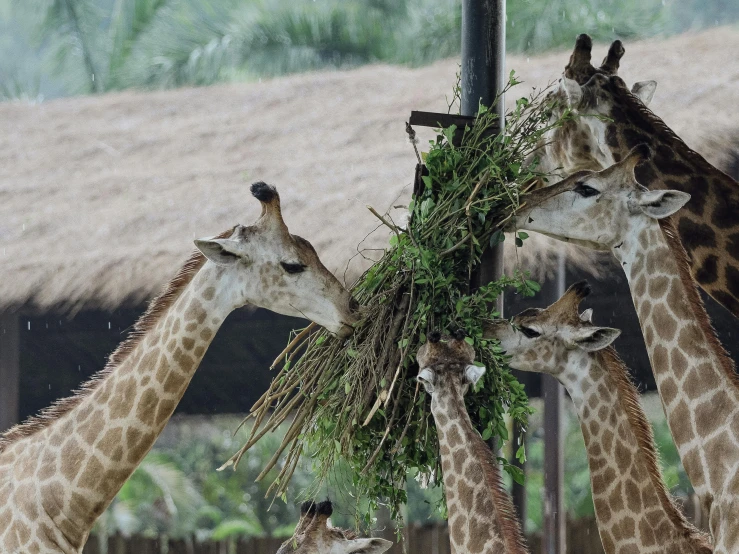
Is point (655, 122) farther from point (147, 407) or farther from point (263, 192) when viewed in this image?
point (147, 407)

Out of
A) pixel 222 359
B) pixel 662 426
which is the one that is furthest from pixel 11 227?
pixel 662 426

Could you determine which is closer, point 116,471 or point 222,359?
point 116,471

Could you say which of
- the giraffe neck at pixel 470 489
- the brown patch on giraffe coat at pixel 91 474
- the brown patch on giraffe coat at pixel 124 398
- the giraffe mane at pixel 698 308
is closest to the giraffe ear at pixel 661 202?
the giraffe mane at pixel 698 308

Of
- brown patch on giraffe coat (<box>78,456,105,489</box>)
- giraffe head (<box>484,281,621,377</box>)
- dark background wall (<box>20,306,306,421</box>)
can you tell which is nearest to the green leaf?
giraffe head (<box>484,281,621,377</box>)

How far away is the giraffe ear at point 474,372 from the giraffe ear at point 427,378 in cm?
10

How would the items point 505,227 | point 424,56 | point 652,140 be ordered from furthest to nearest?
point 424,56 < point 652,140 < point 505,227

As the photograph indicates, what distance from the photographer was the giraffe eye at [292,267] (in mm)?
3498

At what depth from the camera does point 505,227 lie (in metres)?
3.34

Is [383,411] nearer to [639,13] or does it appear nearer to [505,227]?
[505,227]

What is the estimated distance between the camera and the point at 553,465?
21.4 ft

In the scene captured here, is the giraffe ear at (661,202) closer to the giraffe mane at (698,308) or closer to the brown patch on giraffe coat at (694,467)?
the giraffe mane at (698,308)

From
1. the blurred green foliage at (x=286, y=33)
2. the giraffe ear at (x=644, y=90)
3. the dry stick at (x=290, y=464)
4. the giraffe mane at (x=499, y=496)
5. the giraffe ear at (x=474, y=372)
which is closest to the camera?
the giraffe mane at (x=499, y=496)

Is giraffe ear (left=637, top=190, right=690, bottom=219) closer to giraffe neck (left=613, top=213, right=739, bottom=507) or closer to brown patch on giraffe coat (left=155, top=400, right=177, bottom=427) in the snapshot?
giraffe neck (left=613, top=213, right=739, bottom=507)

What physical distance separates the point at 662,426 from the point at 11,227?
1348cm
